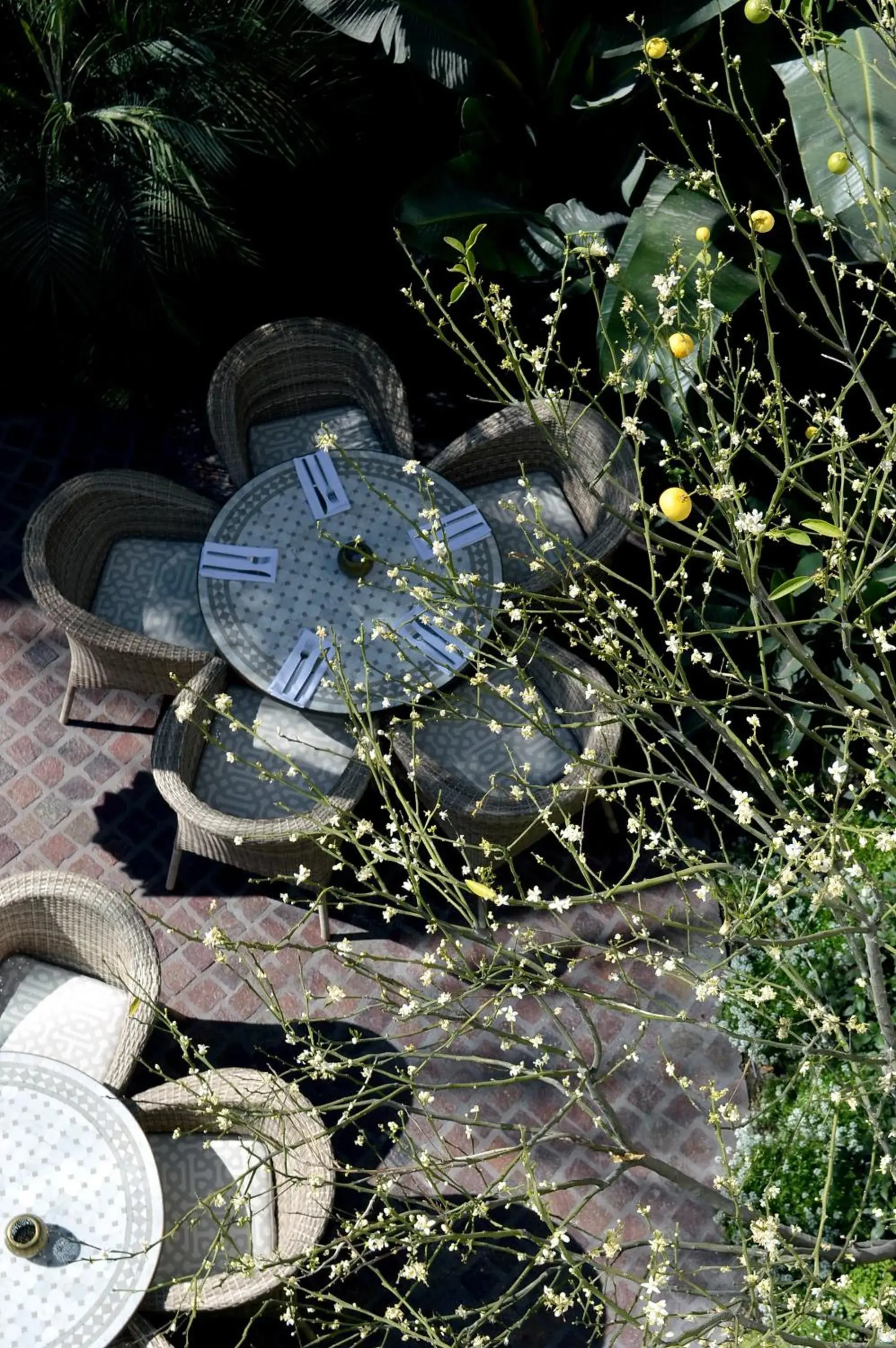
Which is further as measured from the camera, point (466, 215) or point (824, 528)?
point (466, 215)

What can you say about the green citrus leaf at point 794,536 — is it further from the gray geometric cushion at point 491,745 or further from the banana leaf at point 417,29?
the banana leaf at point 417,29

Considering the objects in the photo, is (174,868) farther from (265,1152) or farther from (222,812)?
(265,1152)

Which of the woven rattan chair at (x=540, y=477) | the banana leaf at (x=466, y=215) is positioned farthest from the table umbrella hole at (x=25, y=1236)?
the banana leaf at (x=466, y=215)

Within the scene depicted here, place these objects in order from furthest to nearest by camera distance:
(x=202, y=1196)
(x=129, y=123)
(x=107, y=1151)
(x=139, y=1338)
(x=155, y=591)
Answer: (x=155, y=591), (x=129, y=123), (x=202, y=1196), (x=107, y=1151), (x=139, y=1338)

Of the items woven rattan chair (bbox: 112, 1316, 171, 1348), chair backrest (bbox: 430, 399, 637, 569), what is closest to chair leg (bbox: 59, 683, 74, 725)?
chair backrest (bbox: 430, 399, 637, 569)

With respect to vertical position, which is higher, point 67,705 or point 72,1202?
point 67,705

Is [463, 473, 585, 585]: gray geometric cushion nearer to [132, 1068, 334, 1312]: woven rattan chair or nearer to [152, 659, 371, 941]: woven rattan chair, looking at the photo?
[152, 659, 371, 941]: woven rattan chair

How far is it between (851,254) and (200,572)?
113 inches

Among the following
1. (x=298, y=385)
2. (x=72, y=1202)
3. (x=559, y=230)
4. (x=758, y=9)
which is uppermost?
(x=758, y=9)

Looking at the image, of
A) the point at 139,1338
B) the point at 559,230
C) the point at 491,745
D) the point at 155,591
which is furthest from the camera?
the point at 559,230

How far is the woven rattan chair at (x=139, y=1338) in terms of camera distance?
4691 millimetres

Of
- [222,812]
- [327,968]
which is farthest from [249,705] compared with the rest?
[327,968]

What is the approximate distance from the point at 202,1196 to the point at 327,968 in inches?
47.2

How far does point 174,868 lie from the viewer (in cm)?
616
